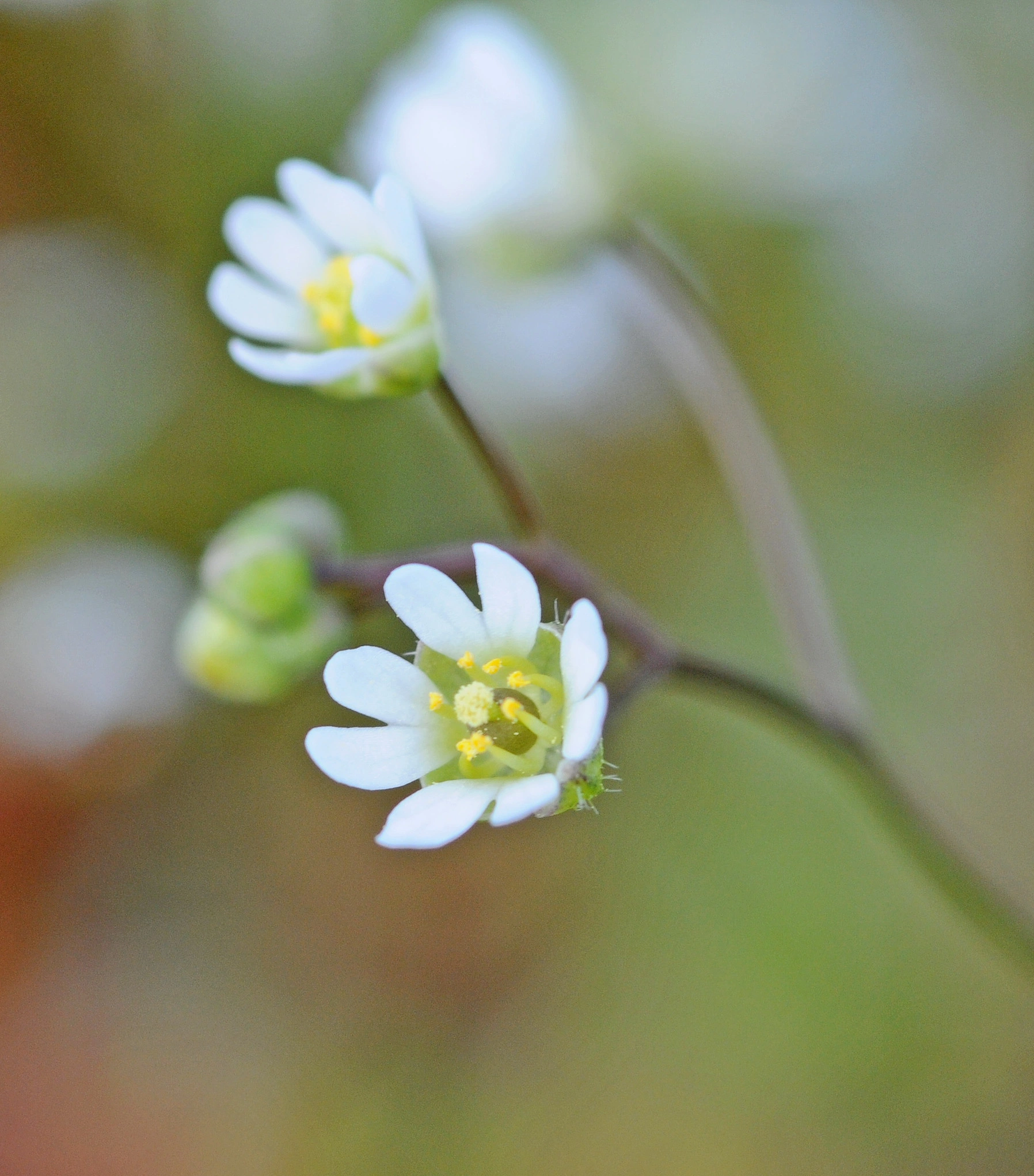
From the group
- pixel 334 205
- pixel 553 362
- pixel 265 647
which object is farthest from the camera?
pixel 553 362

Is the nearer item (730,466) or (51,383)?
(730,466)

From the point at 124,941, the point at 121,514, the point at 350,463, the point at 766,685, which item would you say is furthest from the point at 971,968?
the point at 121,514

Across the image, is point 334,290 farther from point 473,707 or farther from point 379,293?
point 473,707

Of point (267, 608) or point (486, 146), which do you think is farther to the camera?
point (486, 146)

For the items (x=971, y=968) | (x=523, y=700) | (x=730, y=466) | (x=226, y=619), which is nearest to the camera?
(x=523, y=700)

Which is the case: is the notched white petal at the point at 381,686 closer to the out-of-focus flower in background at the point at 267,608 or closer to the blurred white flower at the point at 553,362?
the out-of-focus flower in background at the point at 267,608

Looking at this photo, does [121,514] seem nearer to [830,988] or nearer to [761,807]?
[761,807]

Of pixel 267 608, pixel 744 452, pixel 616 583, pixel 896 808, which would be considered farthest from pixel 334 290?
pixel 616 583
